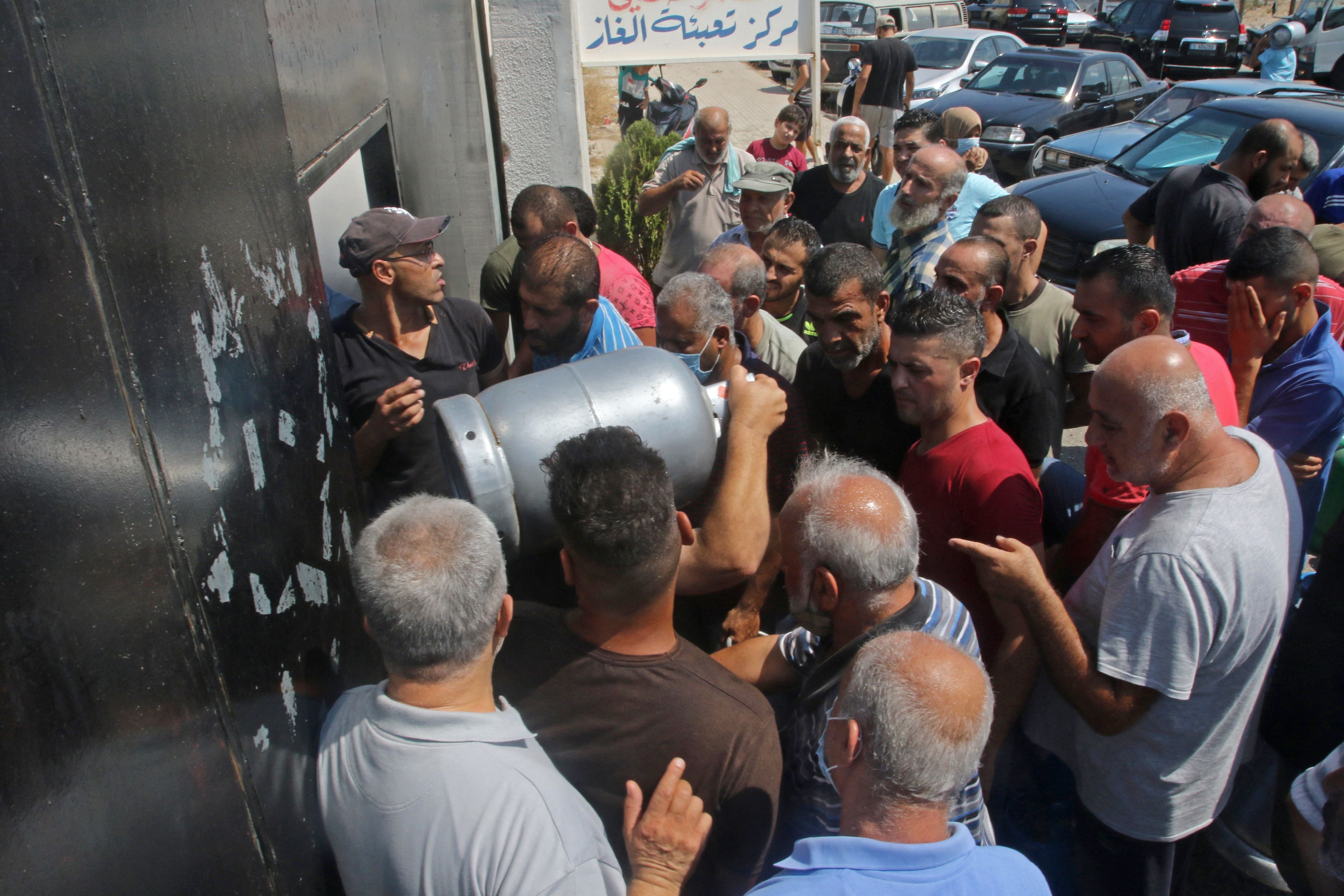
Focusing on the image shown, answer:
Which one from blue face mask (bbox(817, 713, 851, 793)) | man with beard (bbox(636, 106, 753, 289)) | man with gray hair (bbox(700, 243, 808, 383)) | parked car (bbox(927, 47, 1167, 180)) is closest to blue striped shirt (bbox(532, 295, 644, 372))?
man with gray hair (bbox(700, 243, 808, 383))

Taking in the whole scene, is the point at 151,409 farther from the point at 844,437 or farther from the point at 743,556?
the point at 844,437

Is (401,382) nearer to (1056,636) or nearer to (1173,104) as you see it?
(1056,636)

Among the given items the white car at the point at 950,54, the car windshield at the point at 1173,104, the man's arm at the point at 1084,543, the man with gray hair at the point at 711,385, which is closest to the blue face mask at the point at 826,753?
the man with gray hair at the point at 711,385

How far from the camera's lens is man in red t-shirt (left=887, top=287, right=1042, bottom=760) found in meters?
2.23

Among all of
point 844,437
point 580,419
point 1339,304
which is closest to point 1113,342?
point 844,437

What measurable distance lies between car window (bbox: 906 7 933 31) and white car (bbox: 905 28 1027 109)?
2236 mm

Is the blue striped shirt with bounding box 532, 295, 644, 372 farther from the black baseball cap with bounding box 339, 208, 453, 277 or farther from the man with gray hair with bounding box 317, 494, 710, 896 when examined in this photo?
the man with gray hair with bounding box 317, 494, 710, 896

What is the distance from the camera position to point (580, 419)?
5.98 feet

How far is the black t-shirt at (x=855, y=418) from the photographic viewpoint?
2.84 metres

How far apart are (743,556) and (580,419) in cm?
57

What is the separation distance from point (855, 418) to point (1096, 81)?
1131 centimetres

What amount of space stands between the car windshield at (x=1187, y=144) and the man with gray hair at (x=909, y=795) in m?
6.79

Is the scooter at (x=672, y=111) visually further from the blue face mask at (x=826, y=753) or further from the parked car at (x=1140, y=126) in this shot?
the blue face mask at (x=826, y=753)

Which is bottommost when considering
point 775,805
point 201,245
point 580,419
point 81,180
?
point 775,805
